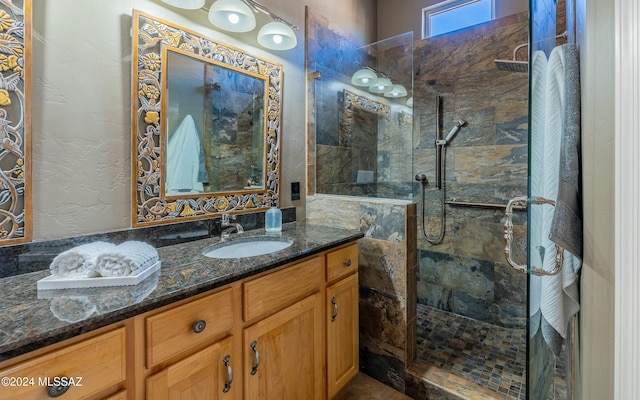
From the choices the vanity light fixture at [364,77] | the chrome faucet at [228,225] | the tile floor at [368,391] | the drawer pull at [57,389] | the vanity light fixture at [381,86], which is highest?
the vanity light fixture at [364,77]

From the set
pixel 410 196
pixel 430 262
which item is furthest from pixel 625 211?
pixel 430 262

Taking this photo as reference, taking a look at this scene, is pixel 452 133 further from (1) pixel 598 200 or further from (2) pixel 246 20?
(1) pixel 598 200

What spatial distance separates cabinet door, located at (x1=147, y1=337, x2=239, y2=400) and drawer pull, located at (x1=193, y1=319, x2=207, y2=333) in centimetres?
8

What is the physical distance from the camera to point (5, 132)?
0.99m

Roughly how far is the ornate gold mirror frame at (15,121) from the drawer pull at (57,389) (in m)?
0.63

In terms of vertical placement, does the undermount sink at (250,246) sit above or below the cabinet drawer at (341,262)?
above

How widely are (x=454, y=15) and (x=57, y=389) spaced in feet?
11.1

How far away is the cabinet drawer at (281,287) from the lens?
113 centimetres

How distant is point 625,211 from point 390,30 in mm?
2889

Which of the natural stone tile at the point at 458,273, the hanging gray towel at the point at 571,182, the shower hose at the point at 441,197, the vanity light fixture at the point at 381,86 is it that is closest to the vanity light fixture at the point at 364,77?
the vanity light fixture at the point at 381,86

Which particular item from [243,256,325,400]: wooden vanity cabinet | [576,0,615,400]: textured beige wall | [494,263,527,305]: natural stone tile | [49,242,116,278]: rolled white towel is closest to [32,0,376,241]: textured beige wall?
[49,242,116,278]: rolled white towel

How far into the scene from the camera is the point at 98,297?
0.82 meters

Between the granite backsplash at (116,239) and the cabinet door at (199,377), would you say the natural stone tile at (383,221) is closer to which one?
the granite backsplash at (116,239)

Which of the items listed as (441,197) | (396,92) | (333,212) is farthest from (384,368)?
(396,92)
